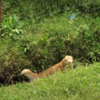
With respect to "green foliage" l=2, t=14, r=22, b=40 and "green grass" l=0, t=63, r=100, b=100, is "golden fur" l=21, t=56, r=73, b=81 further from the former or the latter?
"green foliage" l=2, t=14, r=22, b=40

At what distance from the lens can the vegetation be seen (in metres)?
5.96

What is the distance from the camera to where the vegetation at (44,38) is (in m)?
5.96

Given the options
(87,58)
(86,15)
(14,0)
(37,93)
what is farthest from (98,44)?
(14,0)

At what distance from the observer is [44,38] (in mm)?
6293

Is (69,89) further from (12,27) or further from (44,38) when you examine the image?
(12,27)

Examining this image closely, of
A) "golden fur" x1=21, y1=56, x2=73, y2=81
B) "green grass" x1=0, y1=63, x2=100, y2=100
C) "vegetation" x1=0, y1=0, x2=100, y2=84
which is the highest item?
"vegetation" x1=0, y1=0, x2=100, y2=84

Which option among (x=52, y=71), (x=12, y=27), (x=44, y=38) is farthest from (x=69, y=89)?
(x=12, y=27)

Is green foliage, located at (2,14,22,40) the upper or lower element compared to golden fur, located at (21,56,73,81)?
upper

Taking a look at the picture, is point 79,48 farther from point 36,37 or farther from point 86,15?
point 86,15

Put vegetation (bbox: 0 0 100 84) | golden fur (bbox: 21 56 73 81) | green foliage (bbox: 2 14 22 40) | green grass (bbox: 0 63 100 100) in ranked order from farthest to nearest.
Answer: green foliage (bbox: 2 14 22 40)
vegetation (bbox: 0 0 100 84)
golden fur (bbox: 21 56 73 81)
green grass (bbox: 0 63 100 100)

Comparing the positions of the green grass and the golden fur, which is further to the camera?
the golden fur

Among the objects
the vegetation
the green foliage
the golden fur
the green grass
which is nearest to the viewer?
the green grass

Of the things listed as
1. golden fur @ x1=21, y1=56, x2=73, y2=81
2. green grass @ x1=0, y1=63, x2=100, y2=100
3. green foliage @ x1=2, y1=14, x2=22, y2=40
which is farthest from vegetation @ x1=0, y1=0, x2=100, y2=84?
green grass @ x1=0, y1=63, x2=100, y2=100

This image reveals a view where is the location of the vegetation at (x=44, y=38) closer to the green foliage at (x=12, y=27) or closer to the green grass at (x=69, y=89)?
the green foliage at (x=12, y=27)
